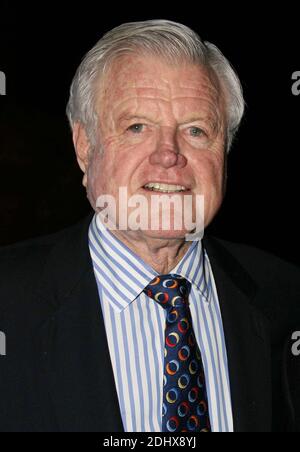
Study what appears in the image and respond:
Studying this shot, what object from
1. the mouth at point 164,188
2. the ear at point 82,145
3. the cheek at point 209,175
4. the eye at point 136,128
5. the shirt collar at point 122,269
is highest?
the ear at point 82,145

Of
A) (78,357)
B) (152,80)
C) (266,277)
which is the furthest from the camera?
(266,277)

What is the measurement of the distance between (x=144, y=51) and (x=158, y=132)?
0.64ft

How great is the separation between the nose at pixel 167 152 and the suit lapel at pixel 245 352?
35 cm

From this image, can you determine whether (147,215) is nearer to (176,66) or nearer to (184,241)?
(184,241)

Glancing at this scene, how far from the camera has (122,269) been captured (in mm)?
1444

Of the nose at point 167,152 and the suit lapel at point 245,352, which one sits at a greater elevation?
the nose at point 167,152

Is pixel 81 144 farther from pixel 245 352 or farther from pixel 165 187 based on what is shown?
pixel 245 352

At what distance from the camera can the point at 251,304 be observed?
1550 mm

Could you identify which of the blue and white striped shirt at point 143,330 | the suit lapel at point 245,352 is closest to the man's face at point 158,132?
the blue and white striped shirt at point 143,330

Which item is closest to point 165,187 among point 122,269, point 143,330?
point 122,269

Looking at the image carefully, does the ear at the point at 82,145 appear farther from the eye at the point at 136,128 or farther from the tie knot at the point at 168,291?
the tie knot at the point at 168,291

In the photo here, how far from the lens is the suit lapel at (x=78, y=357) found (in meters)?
1.25

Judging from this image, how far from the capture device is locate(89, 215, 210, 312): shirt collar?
4.60 feet

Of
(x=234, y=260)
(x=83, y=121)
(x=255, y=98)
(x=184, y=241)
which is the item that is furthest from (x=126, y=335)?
(x=255, y=98)
